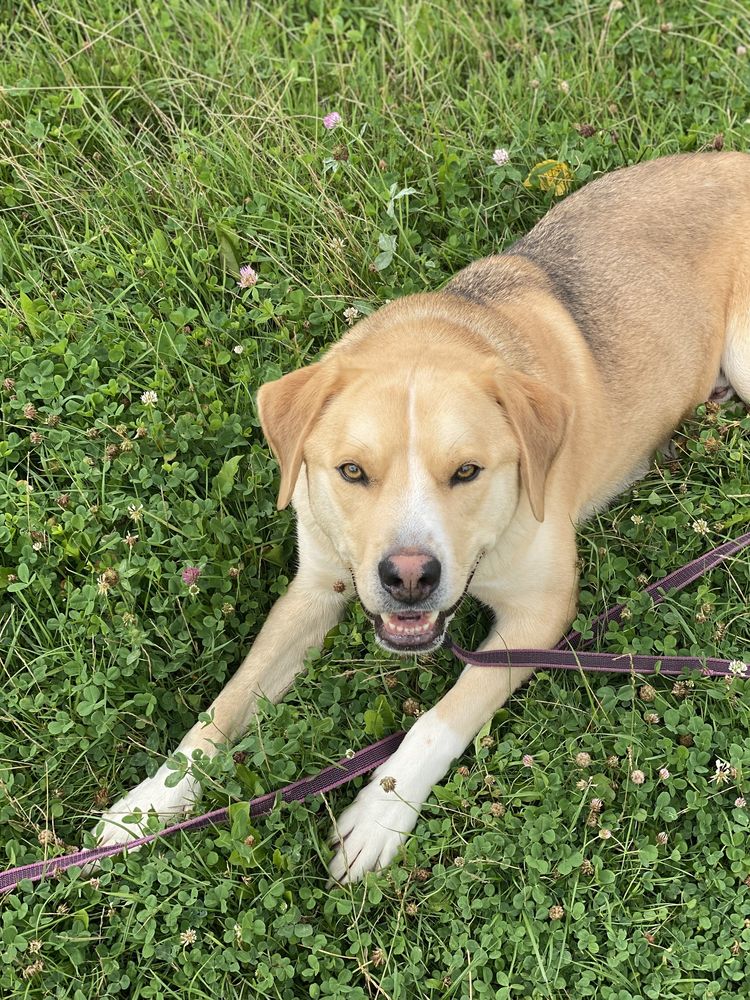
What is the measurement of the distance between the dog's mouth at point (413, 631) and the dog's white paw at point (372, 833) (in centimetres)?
48

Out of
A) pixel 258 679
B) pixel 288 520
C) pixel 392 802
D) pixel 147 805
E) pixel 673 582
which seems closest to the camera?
pixel 392 802

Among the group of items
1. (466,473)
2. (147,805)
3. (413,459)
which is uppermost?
(413,459)

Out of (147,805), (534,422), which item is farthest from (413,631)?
(147,805)

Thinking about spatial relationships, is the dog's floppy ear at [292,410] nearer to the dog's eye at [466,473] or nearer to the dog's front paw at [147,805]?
the dog's eye at [466,473]

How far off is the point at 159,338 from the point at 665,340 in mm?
2349

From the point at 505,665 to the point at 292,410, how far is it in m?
1.28

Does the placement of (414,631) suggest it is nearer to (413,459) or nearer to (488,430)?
(413,459)

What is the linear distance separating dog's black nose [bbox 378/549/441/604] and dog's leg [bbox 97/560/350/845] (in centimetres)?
74

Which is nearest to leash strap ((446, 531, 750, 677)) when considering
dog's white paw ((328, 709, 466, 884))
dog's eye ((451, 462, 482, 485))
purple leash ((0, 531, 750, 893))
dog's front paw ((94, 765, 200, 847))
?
purple leash ((0, 531, 750, 893))

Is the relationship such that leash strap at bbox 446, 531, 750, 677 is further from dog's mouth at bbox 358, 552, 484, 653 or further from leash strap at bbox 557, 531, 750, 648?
dog's mouth at bbox 358, 552, 484, 653

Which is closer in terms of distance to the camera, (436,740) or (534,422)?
(534,422)

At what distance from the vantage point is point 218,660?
403cm

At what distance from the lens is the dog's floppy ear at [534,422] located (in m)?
3.34

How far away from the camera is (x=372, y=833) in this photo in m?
3.46
